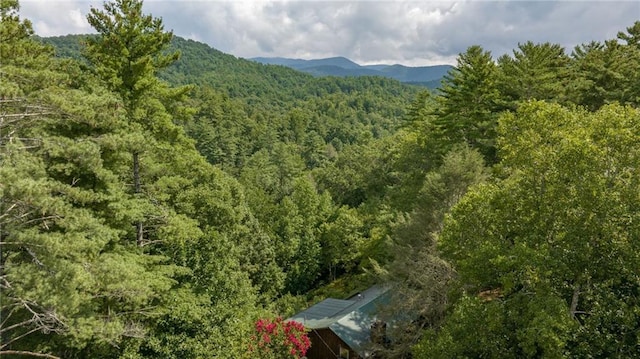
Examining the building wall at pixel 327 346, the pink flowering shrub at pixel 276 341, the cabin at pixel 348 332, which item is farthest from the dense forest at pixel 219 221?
the building wall at pixel 327 346

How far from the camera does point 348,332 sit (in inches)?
677

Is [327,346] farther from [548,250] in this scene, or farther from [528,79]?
[528,79]

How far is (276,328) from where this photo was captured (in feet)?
42.8

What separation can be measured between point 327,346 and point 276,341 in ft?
17.3

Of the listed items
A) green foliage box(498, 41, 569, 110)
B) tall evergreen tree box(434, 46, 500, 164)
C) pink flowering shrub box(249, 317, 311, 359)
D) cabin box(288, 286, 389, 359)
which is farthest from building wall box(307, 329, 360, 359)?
green foliage box(498, 41, 569, 110)

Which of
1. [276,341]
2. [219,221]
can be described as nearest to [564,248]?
[276,341]

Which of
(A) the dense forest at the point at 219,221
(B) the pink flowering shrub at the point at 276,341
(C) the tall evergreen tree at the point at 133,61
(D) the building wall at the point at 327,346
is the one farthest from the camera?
(D) the building wall at the point at 327,346

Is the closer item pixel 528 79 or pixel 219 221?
pixel 219 221

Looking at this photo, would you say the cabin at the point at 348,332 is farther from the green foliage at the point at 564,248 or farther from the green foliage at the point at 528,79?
the green foliage at the point at 528,79

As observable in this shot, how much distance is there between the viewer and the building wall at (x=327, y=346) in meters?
17.1

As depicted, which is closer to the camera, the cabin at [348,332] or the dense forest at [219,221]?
the dense forest at [219,221]

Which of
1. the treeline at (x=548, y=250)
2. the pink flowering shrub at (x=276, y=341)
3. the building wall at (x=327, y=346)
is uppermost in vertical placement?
the treeline at (x=548, y=250)

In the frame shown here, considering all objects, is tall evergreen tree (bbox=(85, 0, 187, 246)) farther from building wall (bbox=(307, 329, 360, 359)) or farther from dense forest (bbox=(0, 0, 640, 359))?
building wall (bbox=(307, 329, 360, 359))

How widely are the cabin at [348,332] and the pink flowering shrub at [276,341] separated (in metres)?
2.28
